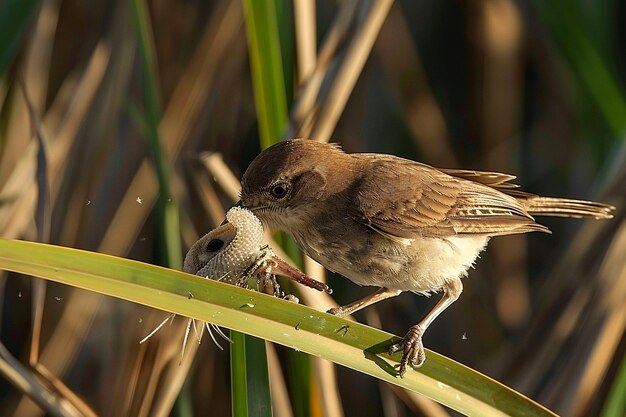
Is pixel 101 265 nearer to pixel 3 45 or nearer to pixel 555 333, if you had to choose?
pixel 3 45

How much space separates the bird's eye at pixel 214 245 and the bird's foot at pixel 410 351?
441mm

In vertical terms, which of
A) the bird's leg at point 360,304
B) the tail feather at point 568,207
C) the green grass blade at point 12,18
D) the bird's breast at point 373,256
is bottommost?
the bird's leg at point 360,304

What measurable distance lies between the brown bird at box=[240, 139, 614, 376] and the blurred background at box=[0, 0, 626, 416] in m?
0.14

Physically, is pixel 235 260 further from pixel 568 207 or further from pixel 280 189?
pixel 568 207

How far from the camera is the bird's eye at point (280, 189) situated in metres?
2.32

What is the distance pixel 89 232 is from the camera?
299cm

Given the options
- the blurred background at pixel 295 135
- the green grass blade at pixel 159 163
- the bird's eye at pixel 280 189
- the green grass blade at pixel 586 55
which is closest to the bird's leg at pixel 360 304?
the blurred background at pixel 295 135

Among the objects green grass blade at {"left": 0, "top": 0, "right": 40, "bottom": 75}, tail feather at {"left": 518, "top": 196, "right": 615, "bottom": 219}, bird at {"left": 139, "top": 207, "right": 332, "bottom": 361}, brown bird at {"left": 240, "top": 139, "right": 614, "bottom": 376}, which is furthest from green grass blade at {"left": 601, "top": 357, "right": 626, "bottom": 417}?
green grass blade at {"left": 0, "top": 0, "right": 40, "bottom": 75}

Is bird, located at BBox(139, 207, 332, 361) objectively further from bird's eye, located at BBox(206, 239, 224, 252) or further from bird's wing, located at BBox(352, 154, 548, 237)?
bird's wing, located at BBox(352, 154, 548, 237)

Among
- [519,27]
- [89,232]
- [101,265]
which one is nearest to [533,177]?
[519,27]

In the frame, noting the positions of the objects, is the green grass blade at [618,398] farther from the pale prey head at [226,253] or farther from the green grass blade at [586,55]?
the green grass blade at [586,55]

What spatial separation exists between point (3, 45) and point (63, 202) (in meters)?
0.72

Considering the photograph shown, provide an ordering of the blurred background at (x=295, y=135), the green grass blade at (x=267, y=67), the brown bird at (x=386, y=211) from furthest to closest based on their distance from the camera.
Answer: the blurred background at (x=295, y=135)
the brown bird at (x=386, y=211)
the green grass blade at (x=267, y=67)

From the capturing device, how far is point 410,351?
6.36ft
